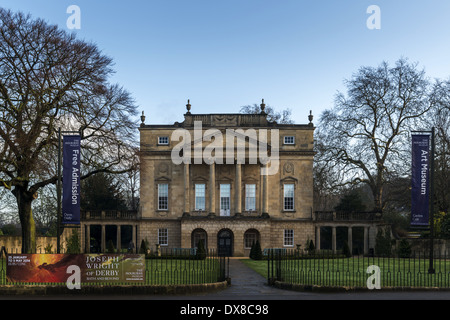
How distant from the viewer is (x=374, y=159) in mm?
53719

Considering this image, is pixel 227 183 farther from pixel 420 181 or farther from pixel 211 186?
pixel 420 181

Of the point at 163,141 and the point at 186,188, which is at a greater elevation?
the point at 163,141

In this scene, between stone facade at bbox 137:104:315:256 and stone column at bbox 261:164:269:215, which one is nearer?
stone column at bbox 261:164:269:215

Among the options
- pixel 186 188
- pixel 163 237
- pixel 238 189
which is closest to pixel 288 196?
pixel 238 189

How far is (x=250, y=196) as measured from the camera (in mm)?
52062

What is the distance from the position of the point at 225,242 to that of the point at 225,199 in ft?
13.8

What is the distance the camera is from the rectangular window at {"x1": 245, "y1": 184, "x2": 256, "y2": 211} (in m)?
52.0

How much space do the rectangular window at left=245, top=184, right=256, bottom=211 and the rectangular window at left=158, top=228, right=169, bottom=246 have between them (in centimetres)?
833

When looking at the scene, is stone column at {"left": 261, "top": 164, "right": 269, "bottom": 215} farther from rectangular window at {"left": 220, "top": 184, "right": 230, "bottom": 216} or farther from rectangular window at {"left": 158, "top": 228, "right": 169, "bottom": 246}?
rectangular window at {"left": 158, "top": 228, "right": 169, "bottom": 246}

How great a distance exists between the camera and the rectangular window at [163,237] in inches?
2053

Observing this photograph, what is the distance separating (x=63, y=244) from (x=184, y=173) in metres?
13.0

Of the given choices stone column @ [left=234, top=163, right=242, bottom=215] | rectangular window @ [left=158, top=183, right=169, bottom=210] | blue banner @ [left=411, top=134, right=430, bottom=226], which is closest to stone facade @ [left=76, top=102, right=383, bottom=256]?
rectangular window @ [left=158, top=183, right=169, bottom=210]

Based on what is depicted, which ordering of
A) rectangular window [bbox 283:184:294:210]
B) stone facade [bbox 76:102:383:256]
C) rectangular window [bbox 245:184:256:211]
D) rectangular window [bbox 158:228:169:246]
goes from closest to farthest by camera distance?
stone facade [bbox 76:102:383:256] → rectangular window [bbox 245:184:256:211] → rectangular window [bbox 158:228:169:246] → rectangular window [bbox 283:184:294:210]
